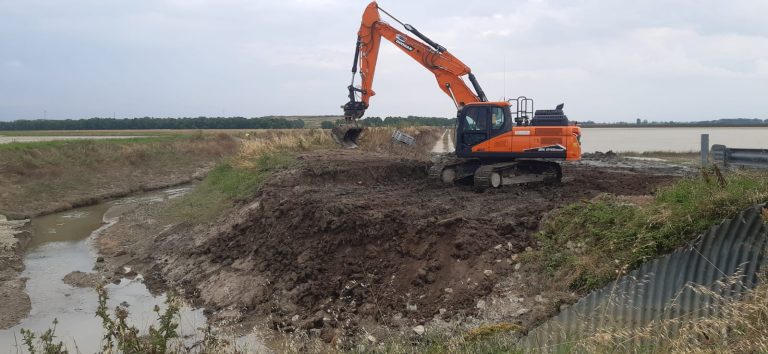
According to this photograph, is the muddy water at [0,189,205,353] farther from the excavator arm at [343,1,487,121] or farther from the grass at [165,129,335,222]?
the excavator arm at [343,1,487,121]

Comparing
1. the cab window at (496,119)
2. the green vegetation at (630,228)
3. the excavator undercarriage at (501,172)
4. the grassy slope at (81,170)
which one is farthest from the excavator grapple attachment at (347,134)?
the green vegetation at (630,228)

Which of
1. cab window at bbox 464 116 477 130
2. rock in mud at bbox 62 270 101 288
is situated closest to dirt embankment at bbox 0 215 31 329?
rock in mud at bbox 62 270 101 288

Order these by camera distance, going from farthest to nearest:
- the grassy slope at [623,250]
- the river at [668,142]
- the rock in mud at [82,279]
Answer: the river at [668,142], the rock in mud at [82,279], the grassy slope at [623,250]

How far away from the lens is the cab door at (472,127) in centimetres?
1513

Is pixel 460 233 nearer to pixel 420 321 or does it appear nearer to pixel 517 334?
pixel 420 321

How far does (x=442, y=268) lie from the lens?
871 centimetres

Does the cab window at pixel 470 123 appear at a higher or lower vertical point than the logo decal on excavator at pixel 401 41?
lower

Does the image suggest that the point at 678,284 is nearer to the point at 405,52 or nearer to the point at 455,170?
the point at 455,170

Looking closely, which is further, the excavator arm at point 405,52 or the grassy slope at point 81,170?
the grassy slope at point 81,170

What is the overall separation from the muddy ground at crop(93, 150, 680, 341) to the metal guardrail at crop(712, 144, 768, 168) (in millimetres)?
1401

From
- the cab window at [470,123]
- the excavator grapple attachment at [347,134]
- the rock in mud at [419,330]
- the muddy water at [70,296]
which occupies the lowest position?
the muddy water at [70,296]

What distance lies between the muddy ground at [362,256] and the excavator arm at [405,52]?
3.02 metres

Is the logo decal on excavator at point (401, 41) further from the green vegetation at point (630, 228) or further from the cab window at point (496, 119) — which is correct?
the green vegetation at point (630, 228)

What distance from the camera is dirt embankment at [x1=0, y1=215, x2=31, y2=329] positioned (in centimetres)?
1004
